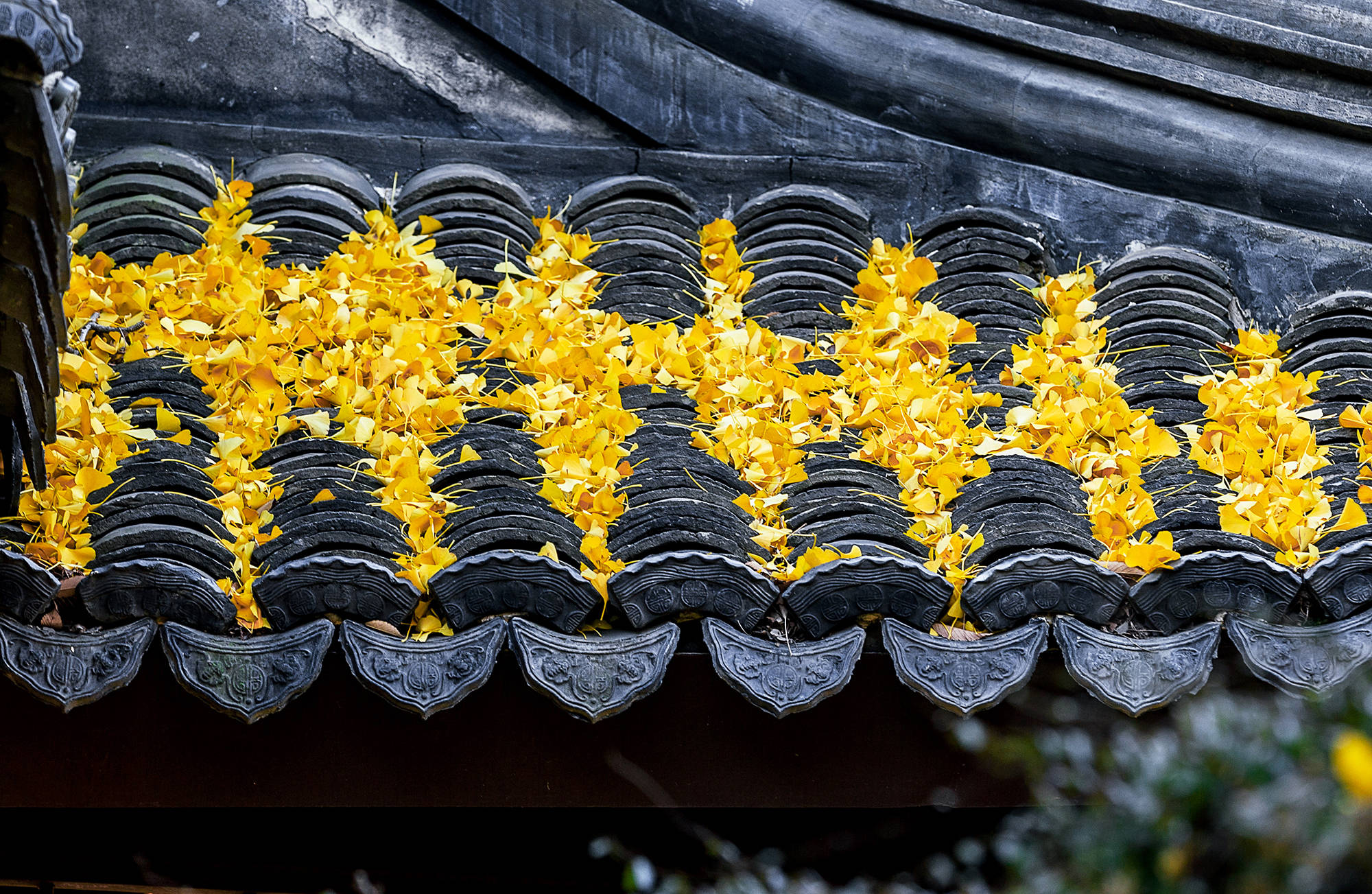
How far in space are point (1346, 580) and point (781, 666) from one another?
1214mm

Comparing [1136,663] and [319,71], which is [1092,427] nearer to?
[1136,663]

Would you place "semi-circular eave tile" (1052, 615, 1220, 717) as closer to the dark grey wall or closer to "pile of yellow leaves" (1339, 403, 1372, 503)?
"pile of yellow leaves" (1339, 403, 1372, 503)

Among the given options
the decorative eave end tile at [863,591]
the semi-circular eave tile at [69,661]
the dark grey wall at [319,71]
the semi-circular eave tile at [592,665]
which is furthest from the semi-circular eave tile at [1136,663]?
the dark grey wall at [319,71]

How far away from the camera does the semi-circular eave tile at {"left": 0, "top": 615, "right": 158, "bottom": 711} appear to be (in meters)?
2.95

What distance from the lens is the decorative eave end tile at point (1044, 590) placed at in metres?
3.10

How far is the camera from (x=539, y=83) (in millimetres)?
5777

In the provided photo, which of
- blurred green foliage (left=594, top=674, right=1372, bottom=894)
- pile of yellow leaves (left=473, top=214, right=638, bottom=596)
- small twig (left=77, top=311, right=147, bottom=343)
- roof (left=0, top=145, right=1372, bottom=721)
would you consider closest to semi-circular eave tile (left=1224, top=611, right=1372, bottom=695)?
roof (left=0, top=145, right=1372, bottom=721)

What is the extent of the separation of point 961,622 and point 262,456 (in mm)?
1829

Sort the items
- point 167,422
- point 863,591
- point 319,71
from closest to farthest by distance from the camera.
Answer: point 863,591
point 167,422
point 319,71

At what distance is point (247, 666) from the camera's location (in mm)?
2982

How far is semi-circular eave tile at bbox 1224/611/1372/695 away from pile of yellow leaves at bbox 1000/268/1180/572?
0.24 meters

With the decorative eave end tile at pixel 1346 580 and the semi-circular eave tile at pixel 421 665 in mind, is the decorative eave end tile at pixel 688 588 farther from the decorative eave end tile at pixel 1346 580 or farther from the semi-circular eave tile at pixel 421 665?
the decorative eave end tile at pixel 1346 580

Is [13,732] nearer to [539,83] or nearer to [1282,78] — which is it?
[539,83]

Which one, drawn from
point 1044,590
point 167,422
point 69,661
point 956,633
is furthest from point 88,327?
point 1044,590
